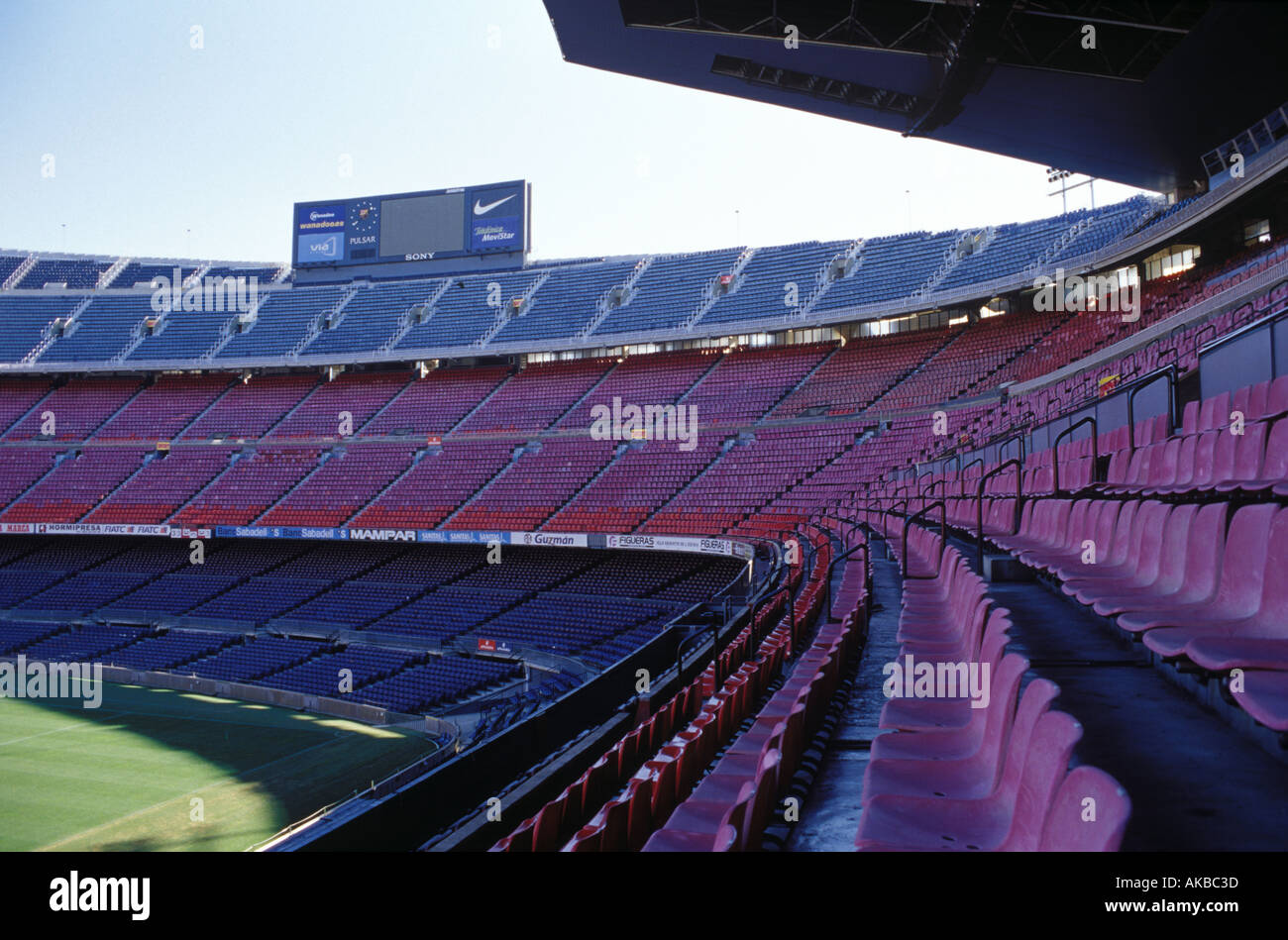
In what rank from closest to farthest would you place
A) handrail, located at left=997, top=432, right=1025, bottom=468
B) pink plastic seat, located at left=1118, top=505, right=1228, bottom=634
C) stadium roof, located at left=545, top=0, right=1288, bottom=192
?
pink plastic seat, located at left=1118, top=505, right=1228, bottom=634 → handrail, located at left=997, top=432, right=1025, bottom=468 → stadium roof, located at left=545, top=0, right=1288, bottom=192

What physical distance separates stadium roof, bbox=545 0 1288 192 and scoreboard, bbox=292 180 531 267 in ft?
66.0

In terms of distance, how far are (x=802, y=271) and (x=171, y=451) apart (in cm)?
2712

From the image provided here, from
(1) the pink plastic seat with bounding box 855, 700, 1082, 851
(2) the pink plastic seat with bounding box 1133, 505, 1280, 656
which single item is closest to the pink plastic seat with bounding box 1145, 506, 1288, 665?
(2) the pink plastic seat with bounding box 1133, 505, 1280, 656

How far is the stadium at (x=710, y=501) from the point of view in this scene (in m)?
3.39

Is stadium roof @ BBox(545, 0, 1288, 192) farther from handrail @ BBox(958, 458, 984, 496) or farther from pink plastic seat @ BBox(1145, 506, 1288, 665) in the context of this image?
pink plastic seat @ BBox(1145, 506, 1288, 665)

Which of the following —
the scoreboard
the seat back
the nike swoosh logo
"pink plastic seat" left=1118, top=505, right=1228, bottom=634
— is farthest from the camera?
the scoreboard

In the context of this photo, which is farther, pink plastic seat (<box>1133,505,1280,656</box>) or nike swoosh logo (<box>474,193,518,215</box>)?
nike swoosh logo (<box>474,193,518,215</box>)

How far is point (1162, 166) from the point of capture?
64.0 ft
